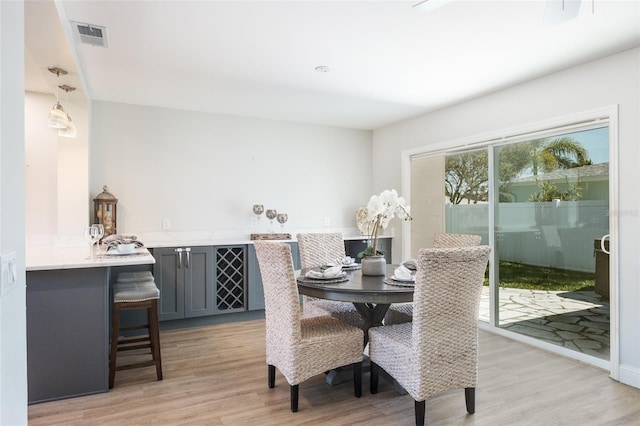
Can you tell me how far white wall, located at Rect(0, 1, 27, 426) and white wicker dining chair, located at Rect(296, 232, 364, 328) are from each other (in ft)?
6.92

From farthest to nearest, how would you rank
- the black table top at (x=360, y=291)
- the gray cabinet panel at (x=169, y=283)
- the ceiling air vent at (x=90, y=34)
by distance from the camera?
the gray cabinet panel at (x=169, y=283) → the ceiling air vent at (x=90, y=34) → the black table top at (x=360, y=291)

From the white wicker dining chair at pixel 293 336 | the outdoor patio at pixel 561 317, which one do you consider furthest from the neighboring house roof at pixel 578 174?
the white wicker dining chair at pixel 293 336

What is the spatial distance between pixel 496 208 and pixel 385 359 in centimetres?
237

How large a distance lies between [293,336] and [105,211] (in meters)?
2.78

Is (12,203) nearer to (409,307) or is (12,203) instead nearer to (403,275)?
(403,275)

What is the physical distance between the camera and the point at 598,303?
3.23m

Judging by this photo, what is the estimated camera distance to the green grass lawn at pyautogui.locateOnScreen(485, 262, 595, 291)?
132 inches

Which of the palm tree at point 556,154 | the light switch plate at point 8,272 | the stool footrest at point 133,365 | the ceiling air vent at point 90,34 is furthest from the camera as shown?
the palm tree at point 556,154

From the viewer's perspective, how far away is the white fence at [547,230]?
3.26 m

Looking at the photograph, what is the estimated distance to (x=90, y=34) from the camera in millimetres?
2625

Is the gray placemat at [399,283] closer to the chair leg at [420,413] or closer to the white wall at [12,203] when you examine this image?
the chair leg at [420,413]

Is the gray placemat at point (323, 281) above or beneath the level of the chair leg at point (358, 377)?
above

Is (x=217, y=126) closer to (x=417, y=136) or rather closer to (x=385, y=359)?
(x=417, y=136)

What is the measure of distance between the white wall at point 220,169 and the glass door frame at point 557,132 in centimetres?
116
